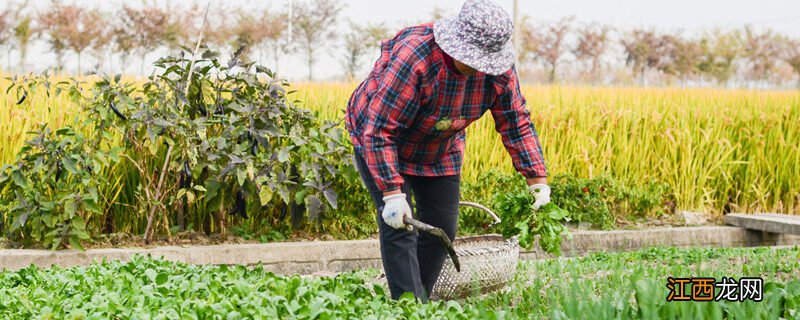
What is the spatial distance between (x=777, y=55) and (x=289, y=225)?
34189 millimetres

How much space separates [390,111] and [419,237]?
83 cm

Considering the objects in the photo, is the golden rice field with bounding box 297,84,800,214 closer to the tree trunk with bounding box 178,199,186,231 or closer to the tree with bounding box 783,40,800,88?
the tree trunk with bounding box 178,199,186,231

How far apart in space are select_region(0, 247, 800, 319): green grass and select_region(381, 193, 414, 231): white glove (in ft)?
0.78

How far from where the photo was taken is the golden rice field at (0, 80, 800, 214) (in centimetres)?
699

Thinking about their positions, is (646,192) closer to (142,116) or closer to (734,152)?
(734,152)

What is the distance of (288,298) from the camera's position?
3.00 m

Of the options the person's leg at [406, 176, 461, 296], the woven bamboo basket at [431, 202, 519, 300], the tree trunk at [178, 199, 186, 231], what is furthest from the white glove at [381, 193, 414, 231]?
the tree trunk at [178, 199, 186, 231]

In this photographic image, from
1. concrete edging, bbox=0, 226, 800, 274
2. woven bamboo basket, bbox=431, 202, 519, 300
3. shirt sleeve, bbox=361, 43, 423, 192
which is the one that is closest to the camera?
shirt sleeve, bbox=361, 43, 423, 192

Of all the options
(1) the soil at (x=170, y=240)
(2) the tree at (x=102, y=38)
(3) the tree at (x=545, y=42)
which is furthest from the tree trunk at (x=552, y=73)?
(1) the soil at (x=170, y=240)

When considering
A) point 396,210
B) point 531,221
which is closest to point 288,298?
point 396,210

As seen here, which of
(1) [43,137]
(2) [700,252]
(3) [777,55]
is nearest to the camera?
(1) [43,137]

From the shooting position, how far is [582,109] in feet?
23.7

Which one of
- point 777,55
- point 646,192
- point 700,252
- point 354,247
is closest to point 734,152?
point 646,192

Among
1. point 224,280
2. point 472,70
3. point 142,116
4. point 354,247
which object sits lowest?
point 354,247
